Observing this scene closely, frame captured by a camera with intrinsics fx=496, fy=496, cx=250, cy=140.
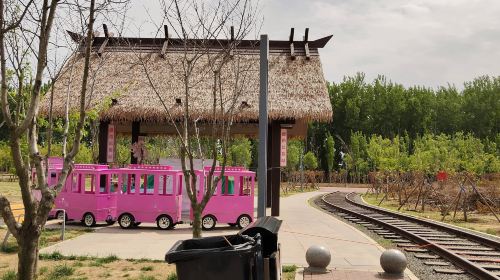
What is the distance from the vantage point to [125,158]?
168ft

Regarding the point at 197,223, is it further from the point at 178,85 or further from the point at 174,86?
the point at 178,85

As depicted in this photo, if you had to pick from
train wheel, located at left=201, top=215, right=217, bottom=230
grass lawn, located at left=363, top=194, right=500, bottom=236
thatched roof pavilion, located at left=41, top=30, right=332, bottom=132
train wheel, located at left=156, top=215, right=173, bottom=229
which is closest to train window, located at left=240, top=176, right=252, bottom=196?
train wheel, located at left=201, top=215, right=217, bottom=230

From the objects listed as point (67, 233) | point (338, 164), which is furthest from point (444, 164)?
point (67, 233)

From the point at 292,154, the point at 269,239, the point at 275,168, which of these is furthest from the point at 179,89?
the point at 292,154

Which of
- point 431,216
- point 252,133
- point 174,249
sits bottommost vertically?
→ point 431,216

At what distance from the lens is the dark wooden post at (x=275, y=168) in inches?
730

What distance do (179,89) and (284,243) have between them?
32.0ft

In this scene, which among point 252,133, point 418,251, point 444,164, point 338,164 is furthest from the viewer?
point 338,164

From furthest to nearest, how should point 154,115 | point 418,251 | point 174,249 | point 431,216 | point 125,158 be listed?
point 125,158, point 431,216, point 154,115, point 418,251, point 174,249

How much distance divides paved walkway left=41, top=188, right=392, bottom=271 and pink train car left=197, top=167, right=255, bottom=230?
383 millimetres

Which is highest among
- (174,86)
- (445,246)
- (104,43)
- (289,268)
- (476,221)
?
(104,43)

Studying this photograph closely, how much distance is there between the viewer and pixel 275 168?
19.0m

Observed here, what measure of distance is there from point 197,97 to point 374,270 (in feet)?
38.5

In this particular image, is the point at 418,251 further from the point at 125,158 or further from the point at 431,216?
the point at 125,158
